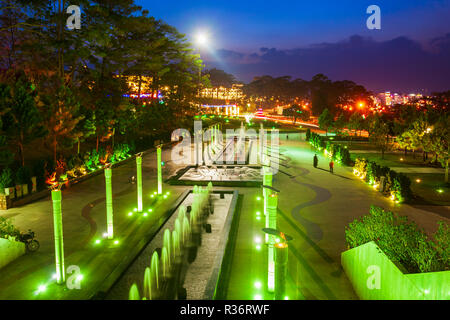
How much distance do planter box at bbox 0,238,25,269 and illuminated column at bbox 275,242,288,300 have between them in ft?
24.9

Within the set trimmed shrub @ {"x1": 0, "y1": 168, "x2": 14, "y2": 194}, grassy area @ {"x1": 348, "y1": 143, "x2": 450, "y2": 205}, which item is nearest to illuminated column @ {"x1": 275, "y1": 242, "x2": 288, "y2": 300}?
grassy area @ {"x1": 348, "y1": 143, "x2": 450, "y2": 205}

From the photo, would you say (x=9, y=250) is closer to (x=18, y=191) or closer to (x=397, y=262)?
(x=18, y=191)

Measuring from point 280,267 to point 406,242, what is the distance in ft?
10.2

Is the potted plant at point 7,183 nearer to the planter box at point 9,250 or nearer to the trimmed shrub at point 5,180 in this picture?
Result: the trimmed shrub at point 5,180

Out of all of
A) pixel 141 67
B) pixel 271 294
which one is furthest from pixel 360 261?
pixel 141 67

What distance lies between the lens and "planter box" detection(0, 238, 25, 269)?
30.2ft

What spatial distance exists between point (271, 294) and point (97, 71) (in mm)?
25629

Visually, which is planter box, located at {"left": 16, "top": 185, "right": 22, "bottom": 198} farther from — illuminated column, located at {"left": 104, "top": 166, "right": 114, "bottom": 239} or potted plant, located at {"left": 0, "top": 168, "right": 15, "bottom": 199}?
illuminated column, located at {"left": 104, "top": 166, "right": 114, "bottom": 239}

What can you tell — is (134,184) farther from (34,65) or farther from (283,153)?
(283,153)

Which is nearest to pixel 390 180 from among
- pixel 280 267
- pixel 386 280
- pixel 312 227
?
pixel 312 227

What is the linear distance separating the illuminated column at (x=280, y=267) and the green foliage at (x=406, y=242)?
8.03ft

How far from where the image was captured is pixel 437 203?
15805mm

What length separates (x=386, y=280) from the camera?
267 inches
